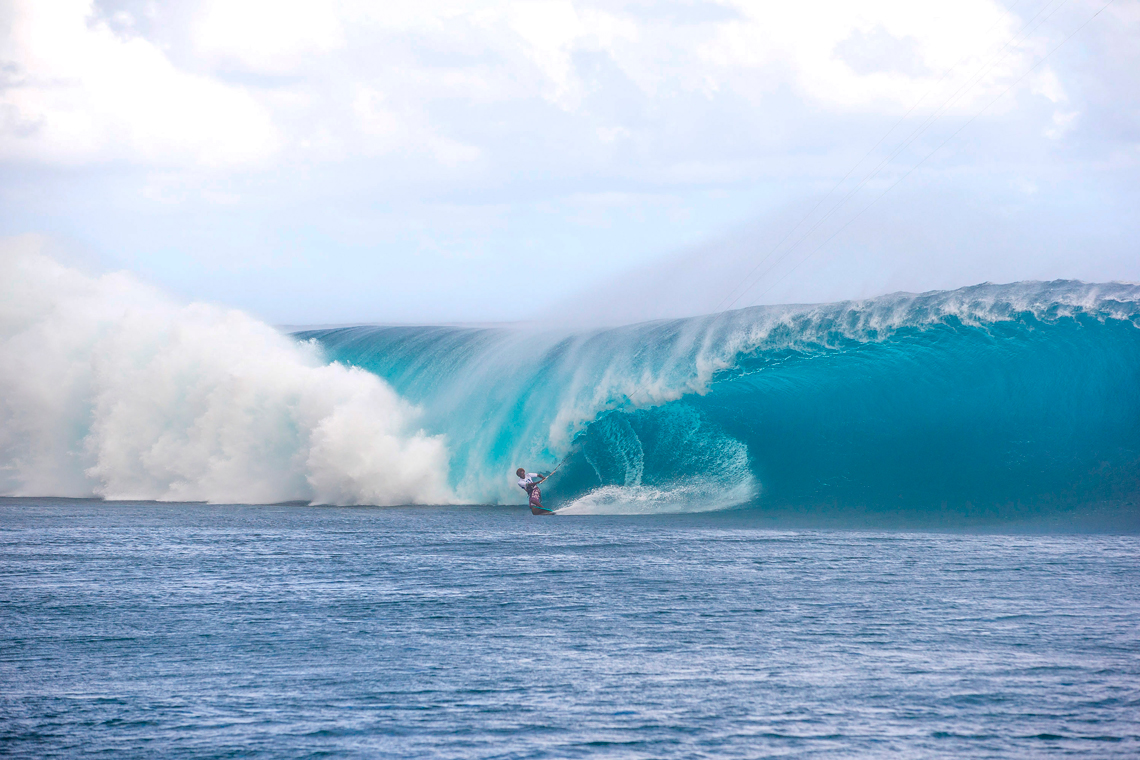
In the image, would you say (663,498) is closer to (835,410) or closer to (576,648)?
(835,410)

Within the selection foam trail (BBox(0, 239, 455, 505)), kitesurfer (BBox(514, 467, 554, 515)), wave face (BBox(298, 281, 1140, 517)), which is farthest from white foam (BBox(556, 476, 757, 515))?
foam trail (BBox(0, 239, 455, 505))

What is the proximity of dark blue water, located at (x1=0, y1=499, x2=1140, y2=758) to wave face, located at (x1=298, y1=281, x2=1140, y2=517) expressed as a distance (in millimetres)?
3569

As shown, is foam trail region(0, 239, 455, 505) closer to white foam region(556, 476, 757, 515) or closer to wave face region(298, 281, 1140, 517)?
wave face region(298, 281, 1140, 517)

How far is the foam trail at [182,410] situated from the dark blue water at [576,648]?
5557 mm

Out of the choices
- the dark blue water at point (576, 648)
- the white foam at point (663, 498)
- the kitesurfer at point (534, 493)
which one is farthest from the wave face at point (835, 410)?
the dark blue water at point (576, 648)

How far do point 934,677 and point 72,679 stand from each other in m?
5.20

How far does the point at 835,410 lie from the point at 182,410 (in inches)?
466

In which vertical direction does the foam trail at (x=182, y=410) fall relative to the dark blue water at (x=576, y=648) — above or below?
above

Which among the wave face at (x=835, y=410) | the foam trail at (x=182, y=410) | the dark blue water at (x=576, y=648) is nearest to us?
the dark blue water at (x=576, y=648)

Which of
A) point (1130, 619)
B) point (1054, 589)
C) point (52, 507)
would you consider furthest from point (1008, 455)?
point (52, 507)

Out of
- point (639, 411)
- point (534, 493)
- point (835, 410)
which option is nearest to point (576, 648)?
point (534, 493)

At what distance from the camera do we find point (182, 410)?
19.3 metres

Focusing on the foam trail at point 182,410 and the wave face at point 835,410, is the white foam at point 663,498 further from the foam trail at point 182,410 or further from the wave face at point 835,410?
the foam trail at point 182,410

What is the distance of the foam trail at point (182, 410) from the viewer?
17094 millimetres
